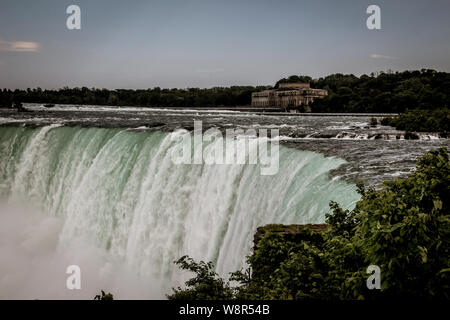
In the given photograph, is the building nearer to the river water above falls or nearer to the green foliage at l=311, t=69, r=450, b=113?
the green foliage at l=311, t=69, r=450, b=113

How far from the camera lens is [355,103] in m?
58.5

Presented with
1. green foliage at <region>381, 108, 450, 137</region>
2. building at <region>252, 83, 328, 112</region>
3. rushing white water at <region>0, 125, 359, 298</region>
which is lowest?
rushing white water at <region>0, 125, 359, 298</region>

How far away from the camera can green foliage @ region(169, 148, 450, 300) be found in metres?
4.55

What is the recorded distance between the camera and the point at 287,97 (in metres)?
96.9

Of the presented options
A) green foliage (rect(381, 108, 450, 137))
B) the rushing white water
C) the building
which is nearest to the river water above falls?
the rushing white water

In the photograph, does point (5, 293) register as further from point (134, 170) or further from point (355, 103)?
point (355, 103)

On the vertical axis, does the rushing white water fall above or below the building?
below

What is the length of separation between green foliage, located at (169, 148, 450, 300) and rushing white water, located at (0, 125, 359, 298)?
2.60m

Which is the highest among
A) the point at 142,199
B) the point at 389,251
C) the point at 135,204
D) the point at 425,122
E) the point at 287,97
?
the point at 287,97

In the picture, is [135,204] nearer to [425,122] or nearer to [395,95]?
[425,122]

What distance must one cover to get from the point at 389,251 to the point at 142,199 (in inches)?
499

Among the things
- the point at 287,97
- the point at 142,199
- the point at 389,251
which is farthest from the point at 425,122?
the point at 287,97
